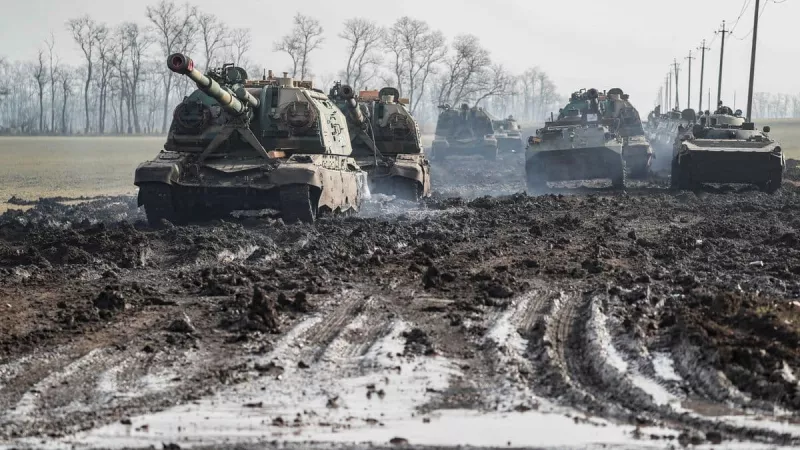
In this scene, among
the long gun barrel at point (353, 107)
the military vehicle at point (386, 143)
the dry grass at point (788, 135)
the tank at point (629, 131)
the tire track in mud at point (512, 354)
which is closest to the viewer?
the tire track in mud at point (512, 354)

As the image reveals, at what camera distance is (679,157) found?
2464cm

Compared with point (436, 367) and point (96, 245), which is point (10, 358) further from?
point (96, 245)

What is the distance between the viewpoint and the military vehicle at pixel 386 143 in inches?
864

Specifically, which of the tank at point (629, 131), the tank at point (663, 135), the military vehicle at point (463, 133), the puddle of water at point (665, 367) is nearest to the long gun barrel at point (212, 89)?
the puddle of water at point (665, 367)

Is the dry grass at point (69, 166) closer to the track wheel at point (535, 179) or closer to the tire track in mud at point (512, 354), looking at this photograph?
the track wheel at point (535, 179)

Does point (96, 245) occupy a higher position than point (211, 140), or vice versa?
point (211, 140)

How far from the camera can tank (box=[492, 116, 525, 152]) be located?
4934 cm

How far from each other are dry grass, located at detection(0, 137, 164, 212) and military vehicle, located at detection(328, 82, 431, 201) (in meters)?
7.44

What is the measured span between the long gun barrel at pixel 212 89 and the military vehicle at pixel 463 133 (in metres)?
25.0

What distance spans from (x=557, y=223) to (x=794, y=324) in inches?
348

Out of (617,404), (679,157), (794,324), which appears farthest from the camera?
(679,157)

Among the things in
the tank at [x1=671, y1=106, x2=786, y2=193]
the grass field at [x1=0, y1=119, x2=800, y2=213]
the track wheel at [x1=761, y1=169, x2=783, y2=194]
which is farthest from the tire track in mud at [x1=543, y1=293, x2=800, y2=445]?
the grass field at [x1=0, y1=119, x2=800, y2=213]

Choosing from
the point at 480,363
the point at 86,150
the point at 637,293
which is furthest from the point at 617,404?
the point at 86,150

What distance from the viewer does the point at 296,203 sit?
1648 cm
